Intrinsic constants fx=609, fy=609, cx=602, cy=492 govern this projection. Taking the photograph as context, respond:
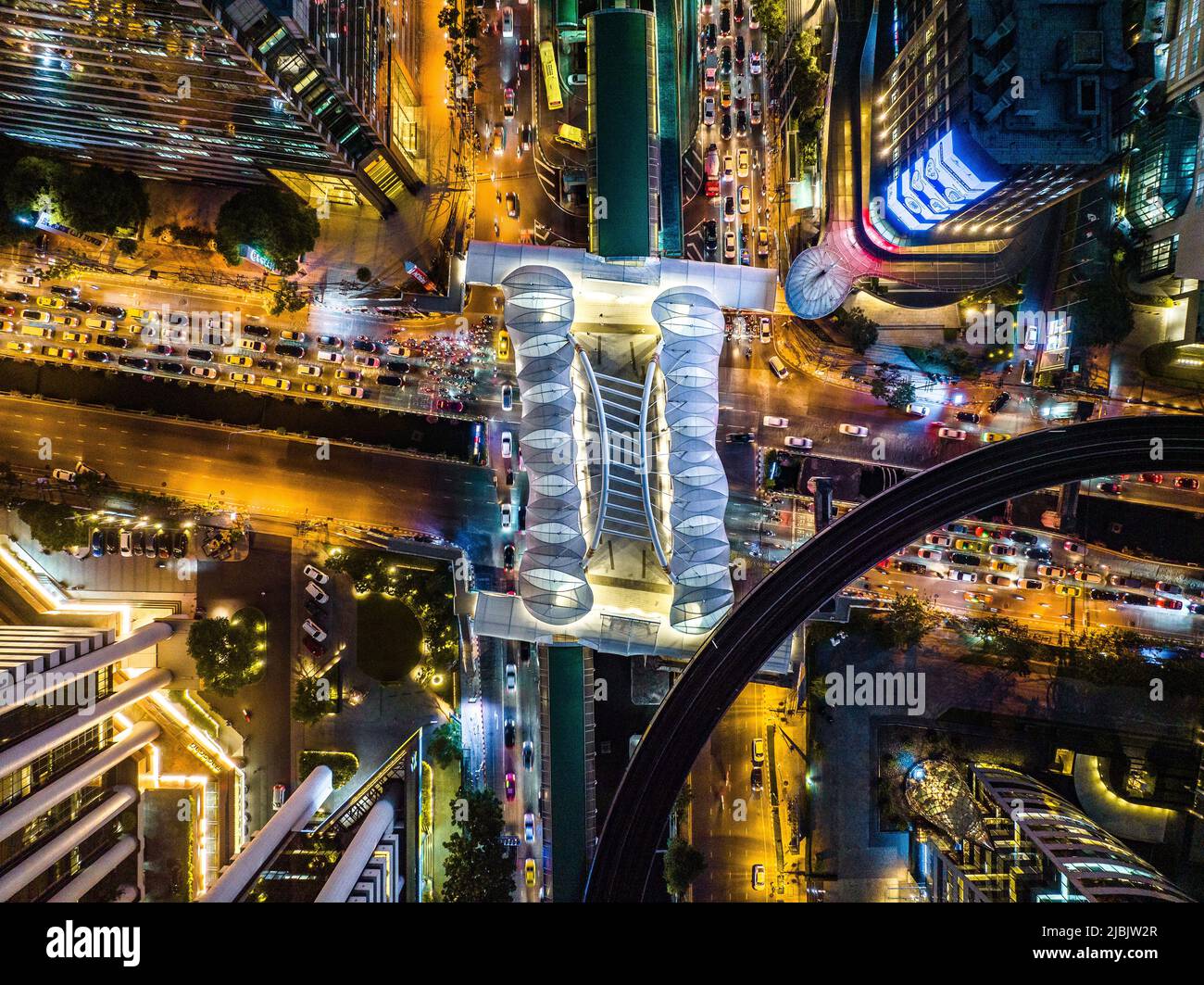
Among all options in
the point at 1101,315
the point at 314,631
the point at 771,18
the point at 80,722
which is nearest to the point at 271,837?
the point at 314,631

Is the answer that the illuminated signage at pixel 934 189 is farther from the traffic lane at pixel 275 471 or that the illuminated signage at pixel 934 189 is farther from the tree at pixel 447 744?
the tree at pixel 447 744

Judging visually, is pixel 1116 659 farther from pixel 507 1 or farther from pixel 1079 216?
pixel 507 1

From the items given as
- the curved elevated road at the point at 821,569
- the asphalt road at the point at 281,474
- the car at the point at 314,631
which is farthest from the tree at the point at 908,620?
the car at the point at 314,631

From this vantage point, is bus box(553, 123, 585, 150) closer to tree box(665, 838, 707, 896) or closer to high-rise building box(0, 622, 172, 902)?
high-rise building box(0, 622, 172, 902)
